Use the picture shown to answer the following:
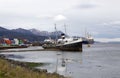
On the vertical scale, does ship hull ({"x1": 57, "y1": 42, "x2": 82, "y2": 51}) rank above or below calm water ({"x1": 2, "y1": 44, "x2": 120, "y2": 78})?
above

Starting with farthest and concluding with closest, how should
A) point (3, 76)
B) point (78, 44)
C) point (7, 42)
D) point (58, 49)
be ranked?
point (7, 42) < point (58, 49) < point (78, 44) < point (3, 76)

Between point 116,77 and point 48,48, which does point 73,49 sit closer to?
point 48,48

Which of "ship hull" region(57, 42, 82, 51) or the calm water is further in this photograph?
"ship hull" region(57, 42, 82, 51)

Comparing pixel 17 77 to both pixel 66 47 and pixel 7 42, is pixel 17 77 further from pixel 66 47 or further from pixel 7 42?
pixel 7 42

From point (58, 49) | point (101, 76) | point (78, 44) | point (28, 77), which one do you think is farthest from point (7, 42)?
point (28, 77)

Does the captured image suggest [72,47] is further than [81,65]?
Yes

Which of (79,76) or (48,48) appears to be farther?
(48,48)

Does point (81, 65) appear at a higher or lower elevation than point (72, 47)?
lower

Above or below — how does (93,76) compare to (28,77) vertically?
below

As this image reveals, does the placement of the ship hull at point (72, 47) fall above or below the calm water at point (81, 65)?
above

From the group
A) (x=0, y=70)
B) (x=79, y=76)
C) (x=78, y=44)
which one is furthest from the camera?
(x=78, y=44)

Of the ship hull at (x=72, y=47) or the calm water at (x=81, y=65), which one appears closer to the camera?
the calm water at (x=81, y=65)

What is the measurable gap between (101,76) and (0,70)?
22.6 meters

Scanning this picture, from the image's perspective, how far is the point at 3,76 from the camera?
13781 mm
